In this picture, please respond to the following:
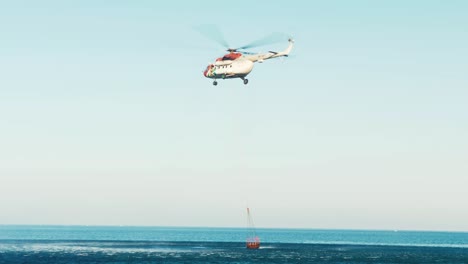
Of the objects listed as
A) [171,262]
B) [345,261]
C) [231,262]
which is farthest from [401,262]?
[171,262]

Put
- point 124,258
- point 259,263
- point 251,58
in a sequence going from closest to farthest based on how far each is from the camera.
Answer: point 251,58 → point 259,263 → point 124,258

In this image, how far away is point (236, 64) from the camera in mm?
81188

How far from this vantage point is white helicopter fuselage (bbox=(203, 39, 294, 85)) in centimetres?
8050

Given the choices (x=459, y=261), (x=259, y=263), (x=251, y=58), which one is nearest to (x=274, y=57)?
(x=251, y=58)

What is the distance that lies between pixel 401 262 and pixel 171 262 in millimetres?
45071

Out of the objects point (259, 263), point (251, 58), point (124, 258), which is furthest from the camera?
point (124, 258)

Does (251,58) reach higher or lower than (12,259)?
higher

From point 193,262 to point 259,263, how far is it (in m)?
11.6

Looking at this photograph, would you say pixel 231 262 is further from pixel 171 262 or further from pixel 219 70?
pixel 219 70

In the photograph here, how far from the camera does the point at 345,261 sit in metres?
135

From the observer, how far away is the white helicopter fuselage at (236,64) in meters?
80.5

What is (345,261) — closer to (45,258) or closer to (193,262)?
(193,262)

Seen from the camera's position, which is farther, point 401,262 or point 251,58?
point 401,262

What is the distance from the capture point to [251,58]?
81.1 metres
